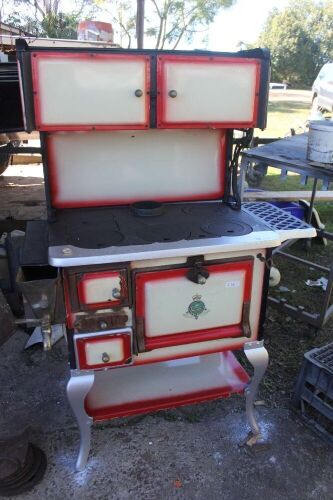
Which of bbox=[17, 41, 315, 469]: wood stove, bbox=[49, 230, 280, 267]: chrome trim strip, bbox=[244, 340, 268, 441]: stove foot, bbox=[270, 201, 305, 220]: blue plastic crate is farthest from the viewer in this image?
bbox=[270, 201, 305, 220]: blue plastic crate

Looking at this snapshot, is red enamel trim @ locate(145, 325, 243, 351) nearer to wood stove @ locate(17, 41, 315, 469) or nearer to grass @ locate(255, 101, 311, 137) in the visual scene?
wood stove @ locate(17, 41, 315, 469)

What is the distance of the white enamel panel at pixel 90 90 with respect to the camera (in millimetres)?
1461

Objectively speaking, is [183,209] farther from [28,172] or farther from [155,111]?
[28,172]

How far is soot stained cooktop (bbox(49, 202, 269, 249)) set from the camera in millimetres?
1562

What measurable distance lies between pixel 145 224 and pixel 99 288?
0.40 metres

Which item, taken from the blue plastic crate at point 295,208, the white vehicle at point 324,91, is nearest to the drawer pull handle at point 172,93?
the blue plastic crate at point 295,208

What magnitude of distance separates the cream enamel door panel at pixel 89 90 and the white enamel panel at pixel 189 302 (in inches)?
26.3

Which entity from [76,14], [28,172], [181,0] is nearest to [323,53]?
[181,0]

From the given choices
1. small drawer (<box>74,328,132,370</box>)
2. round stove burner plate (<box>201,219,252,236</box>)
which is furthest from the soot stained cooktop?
small drawer (<box>74,328,132,370</box>)

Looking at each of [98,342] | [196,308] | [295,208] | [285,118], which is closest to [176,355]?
[196,308]

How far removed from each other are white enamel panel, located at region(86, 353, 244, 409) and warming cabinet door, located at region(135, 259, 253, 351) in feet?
1.51

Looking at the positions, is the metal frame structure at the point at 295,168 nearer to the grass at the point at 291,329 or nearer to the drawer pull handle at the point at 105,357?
the grass at the point at 291,329

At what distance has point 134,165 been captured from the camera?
195 centimetres

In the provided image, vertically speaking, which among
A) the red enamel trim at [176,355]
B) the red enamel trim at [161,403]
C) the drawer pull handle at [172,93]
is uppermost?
the drawer pull handle at [172,93]
